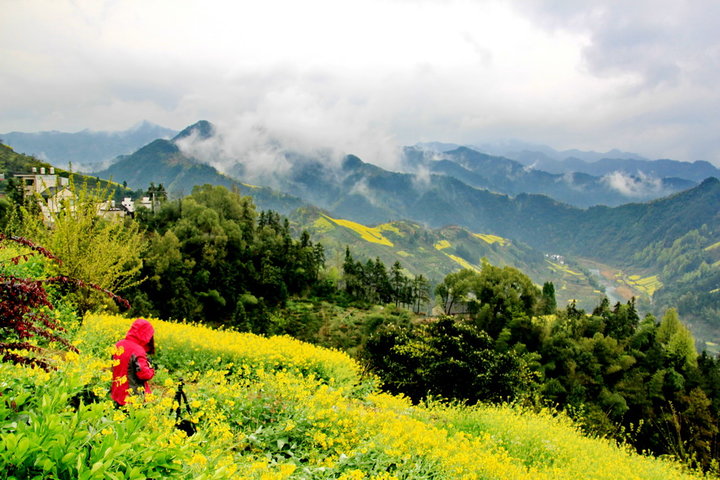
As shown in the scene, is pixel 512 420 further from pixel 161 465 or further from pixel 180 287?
pixel 180 287

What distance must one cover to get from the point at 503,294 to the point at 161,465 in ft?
175

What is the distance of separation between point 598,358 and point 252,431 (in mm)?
51903

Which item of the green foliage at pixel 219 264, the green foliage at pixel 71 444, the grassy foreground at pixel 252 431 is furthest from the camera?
the green foliage at pixel 219 264

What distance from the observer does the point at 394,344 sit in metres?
21.0

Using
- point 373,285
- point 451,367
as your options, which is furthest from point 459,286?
point 451,367

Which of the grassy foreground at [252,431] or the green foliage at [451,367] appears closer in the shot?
the grassy foreground at [252,431]

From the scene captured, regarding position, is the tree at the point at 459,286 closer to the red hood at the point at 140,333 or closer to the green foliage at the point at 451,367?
the green foliage at the point at 451,367

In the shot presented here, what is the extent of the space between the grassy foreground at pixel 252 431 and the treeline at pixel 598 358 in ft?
34.3

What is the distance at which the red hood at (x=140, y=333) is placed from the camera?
6.96 m

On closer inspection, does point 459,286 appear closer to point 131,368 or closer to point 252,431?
point 252,431

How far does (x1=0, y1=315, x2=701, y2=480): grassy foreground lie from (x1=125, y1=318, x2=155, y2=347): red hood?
649 millimetres

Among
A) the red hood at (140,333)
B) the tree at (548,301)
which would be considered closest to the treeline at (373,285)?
the tree at (548,301)

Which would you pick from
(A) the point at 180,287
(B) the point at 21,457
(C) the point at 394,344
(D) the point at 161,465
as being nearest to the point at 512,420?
(D) the point at 161,465

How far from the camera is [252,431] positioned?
6.64 meters
